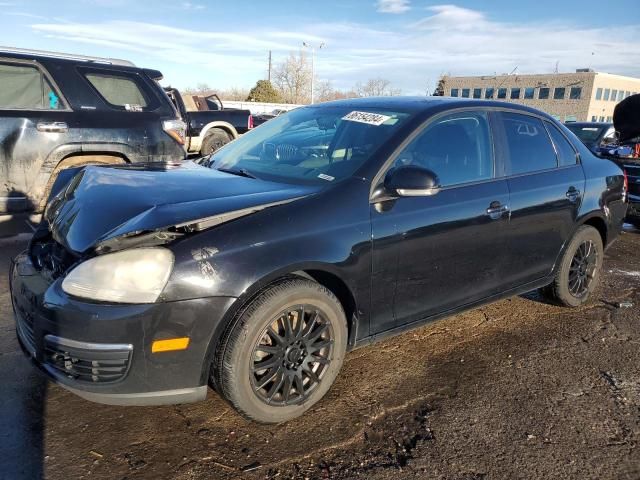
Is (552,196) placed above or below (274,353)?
above

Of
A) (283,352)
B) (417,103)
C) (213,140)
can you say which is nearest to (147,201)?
(283,352)

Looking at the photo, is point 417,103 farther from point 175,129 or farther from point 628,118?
point 628,118

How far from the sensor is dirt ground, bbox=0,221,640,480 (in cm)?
238

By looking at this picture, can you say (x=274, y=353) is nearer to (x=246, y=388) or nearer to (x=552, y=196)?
(x=246, y=388)

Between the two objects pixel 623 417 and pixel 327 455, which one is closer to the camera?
pixel 327 455

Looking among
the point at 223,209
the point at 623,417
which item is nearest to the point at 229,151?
the point at 223,209

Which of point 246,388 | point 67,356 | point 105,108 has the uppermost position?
point 105,108

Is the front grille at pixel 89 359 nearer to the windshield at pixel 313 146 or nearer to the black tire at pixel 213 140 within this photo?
the windshield at pixel 313 146

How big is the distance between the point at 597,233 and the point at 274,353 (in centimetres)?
326

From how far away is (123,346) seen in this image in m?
2.24

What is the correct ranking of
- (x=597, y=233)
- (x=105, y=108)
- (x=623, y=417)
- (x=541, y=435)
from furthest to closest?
(x=105, y=108) < (x=597, y=233) < (x=623, y=417) < (x=541, y=435)

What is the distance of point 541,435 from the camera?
2.68 meters

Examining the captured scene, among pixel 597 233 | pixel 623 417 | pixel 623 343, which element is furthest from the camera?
pixel 597 233

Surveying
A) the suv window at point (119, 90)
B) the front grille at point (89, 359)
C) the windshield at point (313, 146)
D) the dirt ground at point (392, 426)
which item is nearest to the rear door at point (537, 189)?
the dirt ground at point (392, 426)
